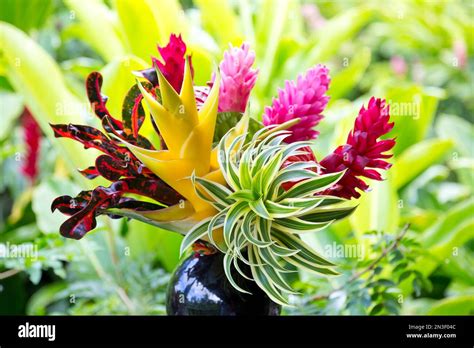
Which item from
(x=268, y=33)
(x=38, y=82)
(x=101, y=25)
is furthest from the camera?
(x=268, y=33)

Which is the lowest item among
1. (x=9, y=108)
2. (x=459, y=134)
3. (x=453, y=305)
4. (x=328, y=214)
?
A: (x=453, y=305)

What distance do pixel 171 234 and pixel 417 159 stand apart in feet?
2.00

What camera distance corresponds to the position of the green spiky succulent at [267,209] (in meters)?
0.59

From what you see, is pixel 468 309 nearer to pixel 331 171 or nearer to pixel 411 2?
pixel 331 171

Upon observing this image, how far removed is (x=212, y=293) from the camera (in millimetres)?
639

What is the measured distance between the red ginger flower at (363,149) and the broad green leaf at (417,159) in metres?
0.92

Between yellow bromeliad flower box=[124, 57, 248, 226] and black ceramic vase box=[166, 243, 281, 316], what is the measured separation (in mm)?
55

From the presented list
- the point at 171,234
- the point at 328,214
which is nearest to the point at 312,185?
the point at 328,214
